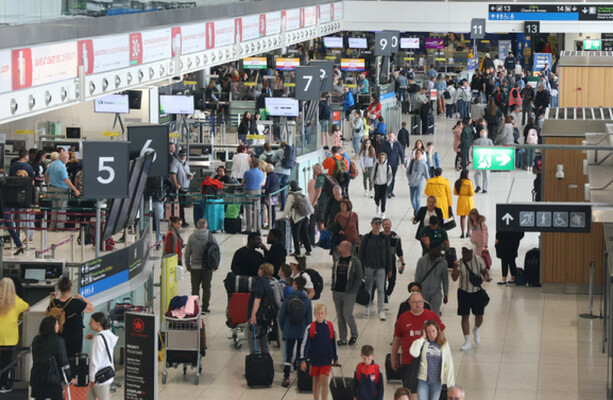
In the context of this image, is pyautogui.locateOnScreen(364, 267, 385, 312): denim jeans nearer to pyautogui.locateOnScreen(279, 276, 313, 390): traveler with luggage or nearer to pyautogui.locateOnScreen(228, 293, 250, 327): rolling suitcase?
pyautogui.locateOnScreen(228, 293, 250, 327): rolling suitcase

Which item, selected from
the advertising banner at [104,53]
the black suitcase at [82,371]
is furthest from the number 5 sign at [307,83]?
the black suitcase at [82,371]

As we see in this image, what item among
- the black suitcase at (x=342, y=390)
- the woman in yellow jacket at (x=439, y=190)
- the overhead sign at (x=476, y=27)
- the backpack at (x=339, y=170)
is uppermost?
the overhead sign at (x=476, y=27)

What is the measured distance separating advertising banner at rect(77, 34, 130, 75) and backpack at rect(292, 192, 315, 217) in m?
3.45

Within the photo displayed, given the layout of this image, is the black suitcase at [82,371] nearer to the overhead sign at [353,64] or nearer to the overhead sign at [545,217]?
the overhead sign at [545,217]

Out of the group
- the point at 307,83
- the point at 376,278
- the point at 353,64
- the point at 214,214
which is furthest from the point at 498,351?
the point at 353,64

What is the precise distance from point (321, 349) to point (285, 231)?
7423 millimetres

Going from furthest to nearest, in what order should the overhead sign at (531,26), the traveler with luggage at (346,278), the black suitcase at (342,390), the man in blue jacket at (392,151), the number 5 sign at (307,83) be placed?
the overhead sign at (531,26) → the number 5 sign at (307,83) → the man in blue jacket at (392,151) → the traveler with luggage at (346,278) → the black suitcase at (342,390)

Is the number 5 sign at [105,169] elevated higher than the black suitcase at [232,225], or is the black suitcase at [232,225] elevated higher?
the number 5 sign at [105,169]

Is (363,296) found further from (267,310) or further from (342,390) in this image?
(342,390)

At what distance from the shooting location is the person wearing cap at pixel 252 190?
2180 centimetres

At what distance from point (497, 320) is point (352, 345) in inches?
97.3

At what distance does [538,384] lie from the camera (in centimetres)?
1391

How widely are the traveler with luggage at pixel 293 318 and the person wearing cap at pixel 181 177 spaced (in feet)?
26.8

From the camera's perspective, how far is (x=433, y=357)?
11.7 metres
